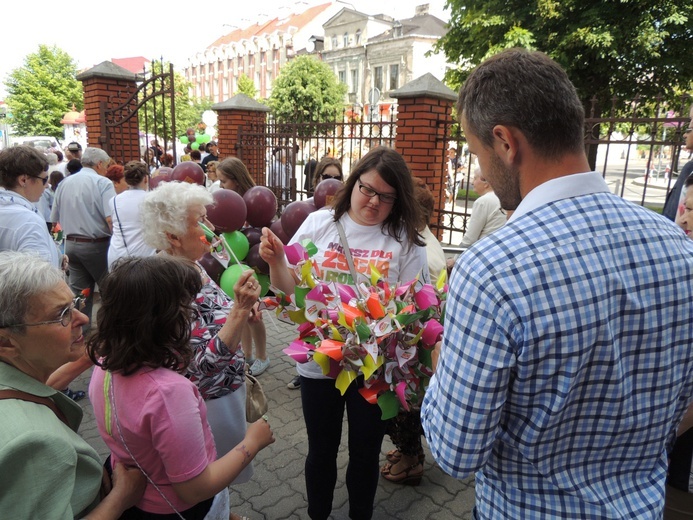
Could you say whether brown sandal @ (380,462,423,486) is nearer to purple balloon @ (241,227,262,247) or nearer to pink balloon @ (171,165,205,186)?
purple balloon @ (241,227,262,247)

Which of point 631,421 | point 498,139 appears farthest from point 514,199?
point 631,421

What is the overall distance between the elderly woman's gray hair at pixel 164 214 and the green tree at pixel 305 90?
2225 centimetres

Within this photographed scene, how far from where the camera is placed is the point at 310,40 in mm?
52156

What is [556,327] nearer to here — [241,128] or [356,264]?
[356,264]

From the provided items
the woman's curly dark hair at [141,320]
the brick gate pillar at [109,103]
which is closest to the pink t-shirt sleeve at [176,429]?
the woman's curly dark hair at [141,320]

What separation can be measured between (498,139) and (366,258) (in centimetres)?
131

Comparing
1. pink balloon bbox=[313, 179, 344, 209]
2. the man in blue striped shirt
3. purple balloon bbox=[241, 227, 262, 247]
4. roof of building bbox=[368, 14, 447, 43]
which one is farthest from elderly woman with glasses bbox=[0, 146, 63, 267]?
roof of building bbox=[368, 14, 447, 43]

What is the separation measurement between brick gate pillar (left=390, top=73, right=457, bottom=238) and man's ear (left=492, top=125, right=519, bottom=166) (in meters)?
5.33

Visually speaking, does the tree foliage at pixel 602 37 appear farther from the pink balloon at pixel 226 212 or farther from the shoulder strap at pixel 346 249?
the shoulder strap at pixel 346 249

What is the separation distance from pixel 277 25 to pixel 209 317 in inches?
2624

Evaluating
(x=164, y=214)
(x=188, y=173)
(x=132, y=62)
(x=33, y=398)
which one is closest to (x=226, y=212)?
(x=164, y=214)

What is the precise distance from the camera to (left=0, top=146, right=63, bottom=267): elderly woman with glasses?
3.25 metres

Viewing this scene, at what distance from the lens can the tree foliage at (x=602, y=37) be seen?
11.2m

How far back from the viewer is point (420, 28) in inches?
1638
